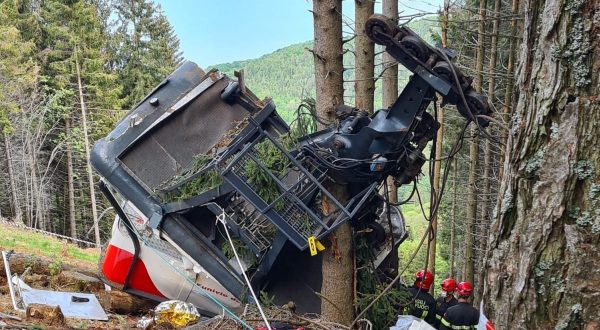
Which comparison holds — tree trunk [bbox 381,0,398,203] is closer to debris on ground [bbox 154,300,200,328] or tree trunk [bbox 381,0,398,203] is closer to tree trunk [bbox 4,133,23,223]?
debris on ground [bbox 154,300,200,328]

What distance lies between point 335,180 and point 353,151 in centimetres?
31

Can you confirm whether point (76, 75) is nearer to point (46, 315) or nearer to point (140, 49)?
point (140, 49)

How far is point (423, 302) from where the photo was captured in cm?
573

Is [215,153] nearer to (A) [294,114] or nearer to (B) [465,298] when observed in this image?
(A) [294,114]

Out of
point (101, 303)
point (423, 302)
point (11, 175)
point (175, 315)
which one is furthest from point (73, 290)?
point (11, 175)

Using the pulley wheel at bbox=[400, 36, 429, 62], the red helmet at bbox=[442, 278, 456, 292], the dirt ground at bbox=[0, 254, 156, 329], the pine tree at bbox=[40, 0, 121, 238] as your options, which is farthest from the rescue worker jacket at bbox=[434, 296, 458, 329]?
the pine tree at bbox=[40, 0, 121, 238]

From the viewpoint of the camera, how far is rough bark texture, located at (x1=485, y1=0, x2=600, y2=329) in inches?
74.4

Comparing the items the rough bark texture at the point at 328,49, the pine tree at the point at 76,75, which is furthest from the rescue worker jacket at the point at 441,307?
the pine tree at the point at 76,75

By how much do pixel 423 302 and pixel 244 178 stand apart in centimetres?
221

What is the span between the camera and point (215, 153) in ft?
20.4

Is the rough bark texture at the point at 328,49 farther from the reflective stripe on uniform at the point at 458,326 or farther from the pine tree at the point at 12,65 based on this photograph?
the pine tree at the point at 12,65

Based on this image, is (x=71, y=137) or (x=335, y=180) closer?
(x=335, y=180)


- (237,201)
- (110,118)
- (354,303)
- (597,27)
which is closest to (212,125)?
(237,201)

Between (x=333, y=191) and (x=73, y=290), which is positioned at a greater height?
(x=333, y=191)
